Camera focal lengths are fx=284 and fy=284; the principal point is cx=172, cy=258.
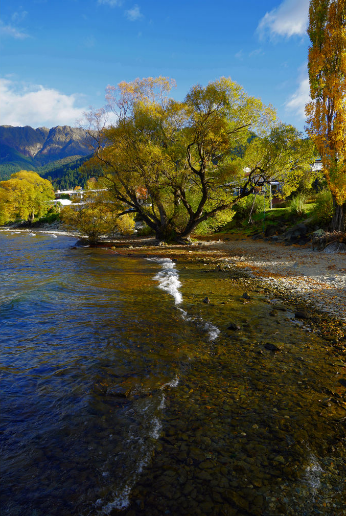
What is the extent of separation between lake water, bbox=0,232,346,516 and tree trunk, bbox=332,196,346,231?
1494 cm

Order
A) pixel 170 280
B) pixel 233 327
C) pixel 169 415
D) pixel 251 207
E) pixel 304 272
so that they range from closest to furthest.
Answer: pixel 169 415, pixel 233 327, pixel 304 272, pixel 170 280, pixel 251 207

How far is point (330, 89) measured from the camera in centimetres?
2005

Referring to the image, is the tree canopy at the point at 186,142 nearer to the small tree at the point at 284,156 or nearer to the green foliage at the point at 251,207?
the small tree at the point at 284,156

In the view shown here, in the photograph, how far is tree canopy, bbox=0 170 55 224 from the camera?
247ft

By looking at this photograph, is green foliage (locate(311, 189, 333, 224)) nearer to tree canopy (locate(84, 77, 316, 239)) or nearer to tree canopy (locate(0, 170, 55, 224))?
tree canopy (locate(84, 77, 316, 239))

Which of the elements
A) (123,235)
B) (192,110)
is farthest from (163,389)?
(123,235)

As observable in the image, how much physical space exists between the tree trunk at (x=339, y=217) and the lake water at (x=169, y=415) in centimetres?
1494

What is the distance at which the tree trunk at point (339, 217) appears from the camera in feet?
69.2

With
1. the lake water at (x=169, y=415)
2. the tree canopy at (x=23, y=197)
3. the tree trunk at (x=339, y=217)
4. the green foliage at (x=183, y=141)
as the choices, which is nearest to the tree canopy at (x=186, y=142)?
the green foliage at (x=183, y=141)

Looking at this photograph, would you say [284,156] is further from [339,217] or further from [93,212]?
[93,212]

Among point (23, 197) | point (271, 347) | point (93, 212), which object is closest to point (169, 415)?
point (271, 347)

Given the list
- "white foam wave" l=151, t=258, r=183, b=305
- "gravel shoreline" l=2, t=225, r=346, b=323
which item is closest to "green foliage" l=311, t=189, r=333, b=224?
"gravel shoreline" l=2, t=225, r=346, b=323

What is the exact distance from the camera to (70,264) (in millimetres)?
20078

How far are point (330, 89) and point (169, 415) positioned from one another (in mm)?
23861
